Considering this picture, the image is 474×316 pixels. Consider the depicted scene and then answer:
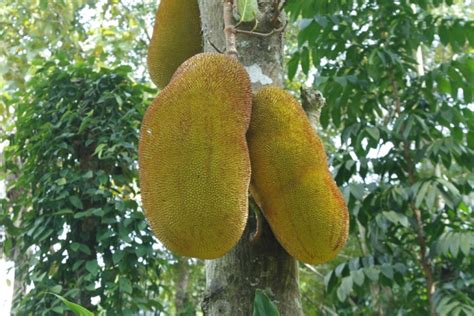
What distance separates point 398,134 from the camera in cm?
208

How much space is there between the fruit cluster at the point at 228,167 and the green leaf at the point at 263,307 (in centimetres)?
8

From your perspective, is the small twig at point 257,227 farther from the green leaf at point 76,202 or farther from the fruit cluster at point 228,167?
the green leaf at point 76,202

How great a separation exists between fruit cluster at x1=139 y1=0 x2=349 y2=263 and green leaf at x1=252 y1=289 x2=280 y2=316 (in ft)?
0.27

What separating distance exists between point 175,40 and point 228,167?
52 cm

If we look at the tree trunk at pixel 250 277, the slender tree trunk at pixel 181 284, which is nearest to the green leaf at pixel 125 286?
the tree trunk at pixel 250 277

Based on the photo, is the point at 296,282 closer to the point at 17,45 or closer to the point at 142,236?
the point at 142,236

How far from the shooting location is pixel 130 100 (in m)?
2.57

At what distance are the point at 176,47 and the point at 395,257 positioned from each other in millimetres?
1260

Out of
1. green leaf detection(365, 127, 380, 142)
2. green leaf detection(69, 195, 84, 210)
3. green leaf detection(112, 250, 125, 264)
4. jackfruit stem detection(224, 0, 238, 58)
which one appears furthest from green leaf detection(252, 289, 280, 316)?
green leaf detection(69, 195, 84, 210)

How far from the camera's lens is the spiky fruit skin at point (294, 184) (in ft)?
2.89

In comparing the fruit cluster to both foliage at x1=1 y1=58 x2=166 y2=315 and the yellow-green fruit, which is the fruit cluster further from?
foliage at x1=1 y1=58 x2=166 y2=315

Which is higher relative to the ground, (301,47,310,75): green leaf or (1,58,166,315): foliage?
(301,47,310,75): green leaf

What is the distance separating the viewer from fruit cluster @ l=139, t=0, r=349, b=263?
2.60 ft

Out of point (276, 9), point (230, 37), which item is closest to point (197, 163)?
point (230, 37)
